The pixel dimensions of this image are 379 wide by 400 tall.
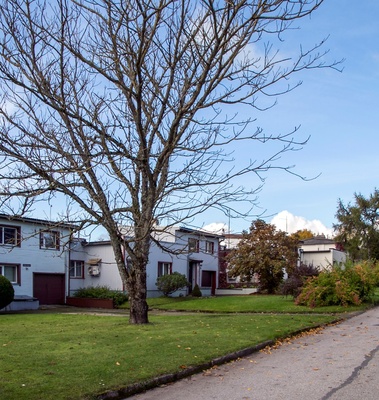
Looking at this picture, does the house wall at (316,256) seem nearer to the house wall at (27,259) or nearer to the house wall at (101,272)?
the house wall at (101,272)

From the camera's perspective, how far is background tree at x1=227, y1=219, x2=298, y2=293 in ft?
117

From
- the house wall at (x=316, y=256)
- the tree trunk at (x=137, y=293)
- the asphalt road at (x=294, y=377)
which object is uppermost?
the house wall at (x=316, y=256)

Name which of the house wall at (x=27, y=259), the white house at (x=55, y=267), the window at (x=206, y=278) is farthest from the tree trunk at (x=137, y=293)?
the window at (x=206, y=278)

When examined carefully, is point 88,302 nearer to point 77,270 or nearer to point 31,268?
point 31,268

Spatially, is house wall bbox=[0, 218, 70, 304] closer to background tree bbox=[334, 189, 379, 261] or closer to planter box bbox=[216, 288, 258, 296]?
planter box bbox=[216, 288, 258, 296]

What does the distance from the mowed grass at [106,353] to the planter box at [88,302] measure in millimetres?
16182

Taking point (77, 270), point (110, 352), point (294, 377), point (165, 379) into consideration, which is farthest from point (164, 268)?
point (165, 379)

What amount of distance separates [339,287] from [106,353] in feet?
48.0

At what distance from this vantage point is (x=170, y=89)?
1283 cm

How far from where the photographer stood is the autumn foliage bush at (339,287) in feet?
72.6

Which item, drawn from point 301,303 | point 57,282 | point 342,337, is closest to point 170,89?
point 342,337

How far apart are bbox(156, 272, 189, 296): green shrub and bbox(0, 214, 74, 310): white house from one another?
6.24 meters

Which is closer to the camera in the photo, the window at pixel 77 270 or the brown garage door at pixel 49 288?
the brown garage door at pixel 49 288

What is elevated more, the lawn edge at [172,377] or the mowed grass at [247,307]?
the lawn edge at [172,377]
